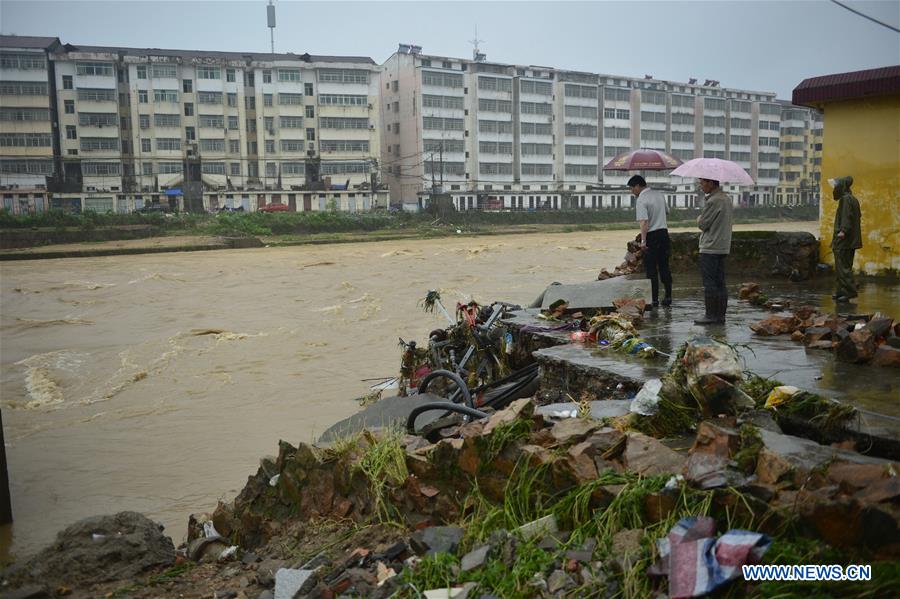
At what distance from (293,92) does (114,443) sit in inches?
2302

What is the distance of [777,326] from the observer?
6.57 meters

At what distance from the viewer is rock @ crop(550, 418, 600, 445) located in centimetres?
389

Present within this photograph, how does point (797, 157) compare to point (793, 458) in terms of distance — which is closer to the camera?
point (793, 458)

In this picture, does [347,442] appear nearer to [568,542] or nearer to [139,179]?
[568,542]

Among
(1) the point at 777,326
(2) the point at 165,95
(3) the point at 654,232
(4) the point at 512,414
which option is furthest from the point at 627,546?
(2) the point at 165,95

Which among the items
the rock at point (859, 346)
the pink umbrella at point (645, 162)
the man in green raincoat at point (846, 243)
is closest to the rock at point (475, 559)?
the rock at point (859, 346)

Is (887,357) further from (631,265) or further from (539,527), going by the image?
(631,265)

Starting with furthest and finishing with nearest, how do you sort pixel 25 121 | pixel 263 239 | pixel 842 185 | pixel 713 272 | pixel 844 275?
pixel 25 121 < pixel 263 239 < pixel 842 185 < pixel 844 275 < pixel 713 272

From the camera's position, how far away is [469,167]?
71.2m

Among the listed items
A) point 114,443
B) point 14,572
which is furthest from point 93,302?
point 14,572

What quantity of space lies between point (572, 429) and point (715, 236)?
152 inches

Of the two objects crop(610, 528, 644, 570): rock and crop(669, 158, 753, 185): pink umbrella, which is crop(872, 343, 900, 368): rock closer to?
crop(669, 158, 753, 185): pink umbrella

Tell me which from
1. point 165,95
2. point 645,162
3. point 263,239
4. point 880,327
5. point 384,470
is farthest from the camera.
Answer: point 165,95

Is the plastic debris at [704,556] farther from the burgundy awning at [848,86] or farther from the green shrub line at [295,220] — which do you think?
the green shrub line at [295,220]
